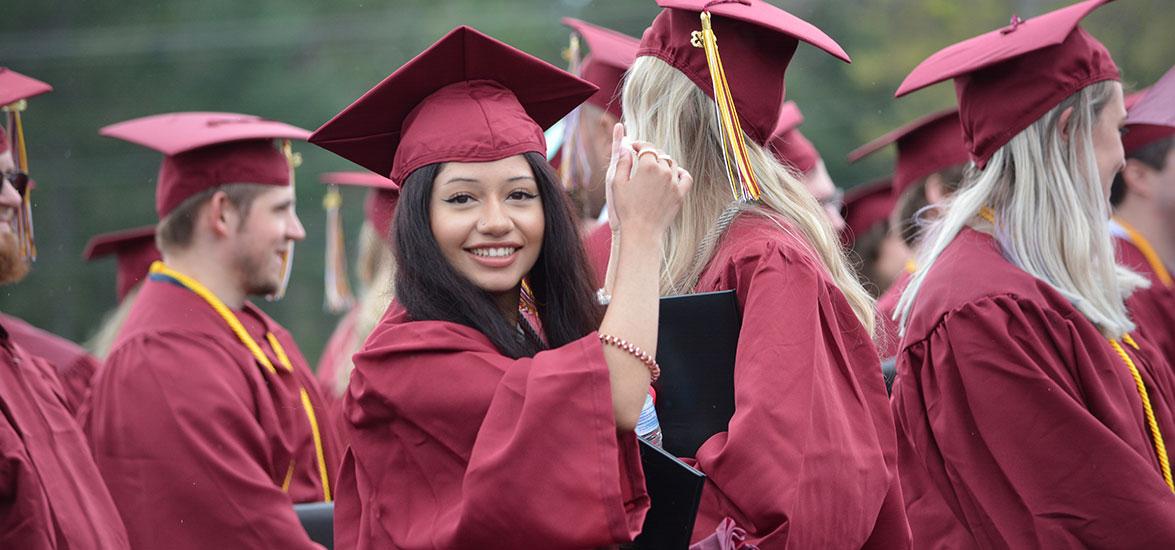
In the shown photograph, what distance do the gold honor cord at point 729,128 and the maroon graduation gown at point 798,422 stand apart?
0.11m

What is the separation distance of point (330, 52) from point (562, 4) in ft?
9.50

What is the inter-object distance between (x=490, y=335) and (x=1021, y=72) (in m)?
2.03

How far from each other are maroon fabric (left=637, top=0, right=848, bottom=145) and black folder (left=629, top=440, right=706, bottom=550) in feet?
3.09

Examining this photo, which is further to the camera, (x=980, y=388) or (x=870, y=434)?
(x=980, y=388)

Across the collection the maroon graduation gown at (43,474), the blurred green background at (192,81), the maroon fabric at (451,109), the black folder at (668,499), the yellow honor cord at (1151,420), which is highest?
the maroon fabric at (451,109)

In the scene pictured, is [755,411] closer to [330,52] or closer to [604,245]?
[604,245]

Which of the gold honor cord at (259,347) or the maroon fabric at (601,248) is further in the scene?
the gold honor cord at (259,347)

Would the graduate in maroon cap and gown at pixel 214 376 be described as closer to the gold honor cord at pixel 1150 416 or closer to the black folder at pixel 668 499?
the black folder at pixel 668 499

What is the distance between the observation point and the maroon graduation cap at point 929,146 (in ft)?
19.2

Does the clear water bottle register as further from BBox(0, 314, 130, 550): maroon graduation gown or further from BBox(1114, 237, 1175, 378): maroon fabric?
BBox(1114, 237, 1175, 378): maroon fabric

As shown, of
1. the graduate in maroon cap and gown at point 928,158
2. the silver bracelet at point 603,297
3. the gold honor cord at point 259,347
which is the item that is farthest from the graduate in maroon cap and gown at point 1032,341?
the gold honor cord at point 259,347

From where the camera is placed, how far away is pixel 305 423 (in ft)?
17.1

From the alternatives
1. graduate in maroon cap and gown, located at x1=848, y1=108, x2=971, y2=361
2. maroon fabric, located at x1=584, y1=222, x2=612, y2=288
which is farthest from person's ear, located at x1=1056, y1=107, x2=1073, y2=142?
graduate in maroon cap and gown, located at x1=848, y1=108, x2=971, y2=361

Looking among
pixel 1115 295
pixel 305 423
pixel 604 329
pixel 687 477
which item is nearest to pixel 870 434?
pixel 687 477
